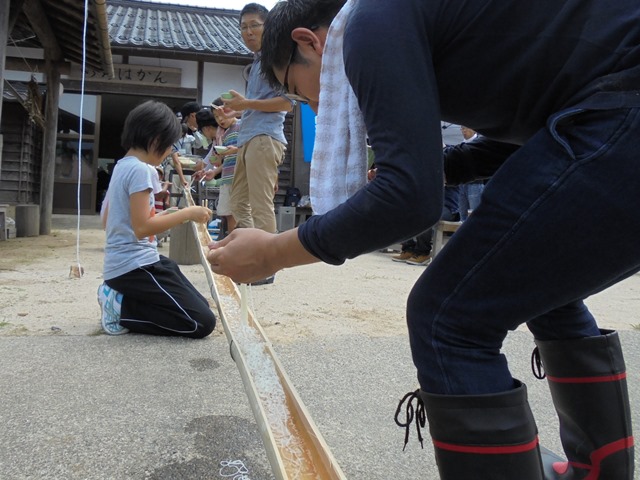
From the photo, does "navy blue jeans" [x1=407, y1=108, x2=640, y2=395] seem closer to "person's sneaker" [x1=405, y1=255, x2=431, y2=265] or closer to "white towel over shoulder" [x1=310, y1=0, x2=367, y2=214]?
"white towel over shoulder" [x1=310, y1=0, x2=367, y2=214]

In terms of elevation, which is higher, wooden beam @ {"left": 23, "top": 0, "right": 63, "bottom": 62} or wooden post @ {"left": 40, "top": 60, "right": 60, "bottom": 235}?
wooden beam @ {"left": 23, "top": 0, "right": 63, "bottom": 62}

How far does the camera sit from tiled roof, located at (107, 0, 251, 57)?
867 cm

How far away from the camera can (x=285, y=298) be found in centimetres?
357

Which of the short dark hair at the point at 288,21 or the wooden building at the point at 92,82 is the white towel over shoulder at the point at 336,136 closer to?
the short dark hair at the point at 288,21

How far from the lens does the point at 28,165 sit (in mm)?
9961

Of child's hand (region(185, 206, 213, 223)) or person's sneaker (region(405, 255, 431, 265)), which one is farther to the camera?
person's sneaker (region(405, 255, 431, 265))

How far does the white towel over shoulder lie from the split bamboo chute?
58cm

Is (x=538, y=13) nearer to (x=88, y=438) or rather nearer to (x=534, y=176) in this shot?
(x=534, y=176)

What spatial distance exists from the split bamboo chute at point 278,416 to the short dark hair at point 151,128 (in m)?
1.14

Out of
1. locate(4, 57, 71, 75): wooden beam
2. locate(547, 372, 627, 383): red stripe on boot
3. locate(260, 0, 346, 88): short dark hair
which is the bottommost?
locate(547, 372, 627, 383): red stripe on boot

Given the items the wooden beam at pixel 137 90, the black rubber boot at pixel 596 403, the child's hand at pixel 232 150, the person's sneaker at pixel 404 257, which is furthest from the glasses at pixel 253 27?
the wooden beam at pixel 137 90

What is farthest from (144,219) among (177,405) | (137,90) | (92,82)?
(92,82)

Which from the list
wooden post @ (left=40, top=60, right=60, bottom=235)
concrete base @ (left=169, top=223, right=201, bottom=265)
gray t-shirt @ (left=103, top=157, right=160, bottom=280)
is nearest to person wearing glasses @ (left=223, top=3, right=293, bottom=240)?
gray t-shirt @ (left=103, top=157, right=160, bottom=280)

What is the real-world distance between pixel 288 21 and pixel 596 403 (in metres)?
1.08
